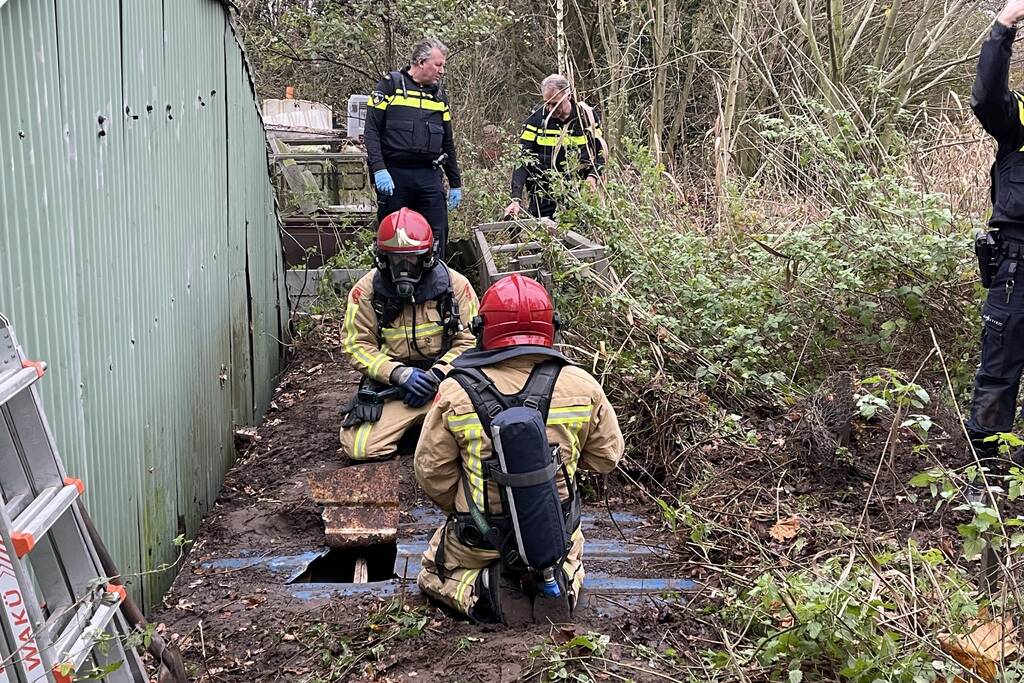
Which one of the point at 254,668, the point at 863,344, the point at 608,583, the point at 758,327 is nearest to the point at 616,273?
the point at 758,327

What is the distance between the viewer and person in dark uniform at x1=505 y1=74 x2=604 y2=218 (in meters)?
9.02

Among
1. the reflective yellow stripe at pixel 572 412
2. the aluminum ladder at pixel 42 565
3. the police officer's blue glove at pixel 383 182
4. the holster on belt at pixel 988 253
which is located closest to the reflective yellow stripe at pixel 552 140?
the police officer's blue glove at pixel 383 182

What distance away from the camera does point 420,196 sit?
8.61m

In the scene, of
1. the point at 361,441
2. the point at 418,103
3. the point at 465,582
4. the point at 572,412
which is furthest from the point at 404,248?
the point at 418,103

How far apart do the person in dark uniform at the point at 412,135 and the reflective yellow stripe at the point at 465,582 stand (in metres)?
4.66

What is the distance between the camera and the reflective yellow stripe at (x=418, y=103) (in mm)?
8281

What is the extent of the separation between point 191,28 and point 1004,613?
16.4ft

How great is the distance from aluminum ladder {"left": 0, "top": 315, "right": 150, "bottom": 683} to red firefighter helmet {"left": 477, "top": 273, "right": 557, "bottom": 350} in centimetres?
172

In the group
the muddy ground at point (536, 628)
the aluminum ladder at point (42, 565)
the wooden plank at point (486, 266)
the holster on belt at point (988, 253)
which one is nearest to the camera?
the aluminum ladder at point (42, 565)

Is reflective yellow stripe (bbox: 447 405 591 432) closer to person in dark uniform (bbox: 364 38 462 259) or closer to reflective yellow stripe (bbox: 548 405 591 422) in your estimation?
reflective yellow stripe (bbox: 548 405 591 422)

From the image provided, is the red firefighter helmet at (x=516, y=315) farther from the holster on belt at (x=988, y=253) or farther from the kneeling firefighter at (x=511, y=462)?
the holster on belt at (x=988, y=253)

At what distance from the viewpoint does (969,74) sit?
13.0m

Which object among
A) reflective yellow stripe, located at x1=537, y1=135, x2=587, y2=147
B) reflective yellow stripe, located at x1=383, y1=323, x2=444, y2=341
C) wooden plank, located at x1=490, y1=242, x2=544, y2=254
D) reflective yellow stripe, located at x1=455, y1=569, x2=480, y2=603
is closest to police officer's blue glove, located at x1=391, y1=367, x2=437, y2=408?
reflective yellow stripe, located at x1=383, y1=323, x2=444, y2=341

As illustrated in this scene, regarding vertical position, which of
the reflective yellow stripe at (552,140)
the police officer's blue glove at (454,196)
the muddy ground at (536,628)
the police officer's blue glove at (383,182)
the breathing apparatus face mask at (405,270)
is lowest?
the muddy ground at (536,628)
